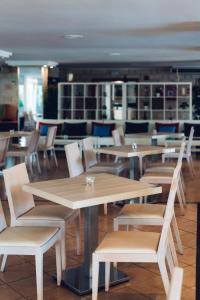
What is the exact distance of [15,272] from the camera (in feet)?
11.8

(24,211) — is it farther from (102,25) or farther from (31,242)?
(102,25)

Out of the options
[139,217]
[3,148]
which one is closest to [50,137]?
[3,148]

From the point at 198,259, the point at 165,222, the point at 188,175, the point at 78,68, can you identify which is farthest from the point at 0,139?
the point at 78,68

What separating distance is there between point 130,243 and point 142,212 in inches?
28.4

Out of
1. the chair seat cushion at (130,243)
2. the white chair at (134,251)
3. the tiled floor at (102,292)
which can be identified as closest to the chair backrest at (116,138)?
the tiled floor at (102,292)

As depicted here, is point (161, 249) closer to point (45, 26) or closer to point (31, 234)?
point (31, 234)

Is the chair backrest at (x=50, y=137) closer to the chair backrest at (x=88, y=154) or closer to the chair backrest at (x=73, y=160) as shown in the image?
the chair backrest at (x=88, y=154)

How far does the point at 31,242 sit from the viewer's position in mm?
2891

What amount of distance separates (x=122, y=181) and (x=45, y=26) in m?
3.55

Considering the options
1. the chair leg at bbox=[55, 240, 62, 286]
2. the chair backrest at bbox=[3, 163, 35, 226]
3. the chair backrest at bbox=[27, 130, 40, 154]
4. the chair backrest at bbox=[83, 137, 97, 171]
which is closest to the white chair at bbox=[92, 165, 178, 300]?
the chair leg at bbox=[55, 240, 62, 286]

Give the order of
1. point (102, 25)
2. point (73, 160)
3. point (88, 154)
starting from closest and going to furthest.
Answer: point (73, 160) < point (88, 154) < point (102, 25)

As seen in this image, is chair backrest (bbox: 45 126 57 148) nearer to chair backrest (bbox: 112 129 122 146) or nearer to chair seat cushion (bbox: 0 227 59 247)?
A: chair backrest (bbox: 112 129 122 146)

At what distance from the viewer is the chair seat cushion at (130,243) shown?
2.77 meters

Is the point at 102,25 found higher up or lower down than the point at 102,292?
higher up
